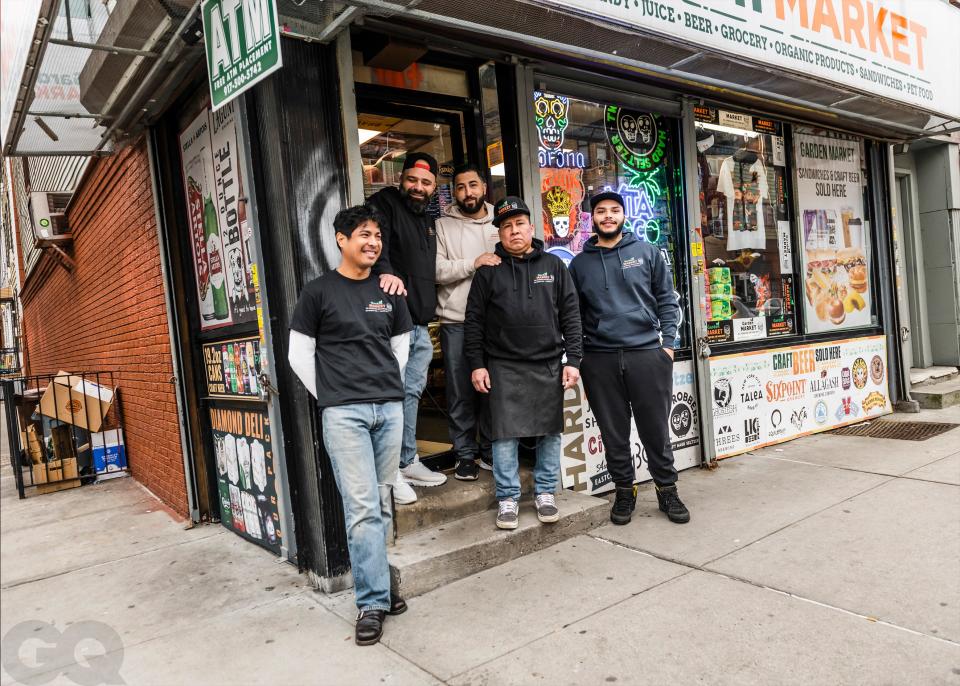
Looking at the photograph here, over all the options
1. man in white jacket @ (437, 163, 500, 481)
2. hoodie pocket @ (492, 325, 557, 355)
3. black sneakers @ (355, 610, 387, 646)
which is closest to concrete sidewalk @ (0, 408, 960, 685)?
→ black sneakers @ (355, 610, 387, 646)

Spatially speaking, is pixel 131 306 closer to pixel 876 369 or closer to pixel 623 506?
pixel 623 506

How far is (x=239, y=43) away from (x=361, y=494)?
2136mm

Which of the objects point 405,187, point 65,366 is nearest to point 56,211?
point 65,366

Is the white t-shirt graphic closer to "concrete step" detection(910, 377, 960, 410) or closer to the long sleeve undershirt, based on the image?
"concrete step" detection(910, 377, 960, 410)

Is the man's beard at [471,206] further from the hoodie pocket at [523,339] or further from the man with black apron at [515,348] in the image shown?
the hoodie pocket at [523,339]

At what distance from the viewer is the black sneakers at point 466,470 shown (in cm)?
450

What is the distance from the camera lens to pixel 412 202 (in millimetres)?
4215

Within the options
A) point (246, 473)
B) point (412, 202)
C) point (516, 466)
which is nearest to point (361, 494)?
point (516, 466)

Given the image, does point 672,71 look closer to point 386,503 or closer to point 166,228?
point 386,503

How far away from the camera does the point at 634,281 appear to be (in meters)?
4.48

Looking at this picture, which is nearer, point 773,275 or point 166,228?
point 166,228

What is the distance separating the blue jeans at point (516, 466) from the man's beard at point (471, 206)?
145cm

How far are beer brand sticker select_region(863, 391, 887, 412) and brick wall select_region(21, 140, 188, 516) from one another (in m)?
6.85

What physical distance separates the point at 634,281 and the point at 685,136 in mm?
2213
